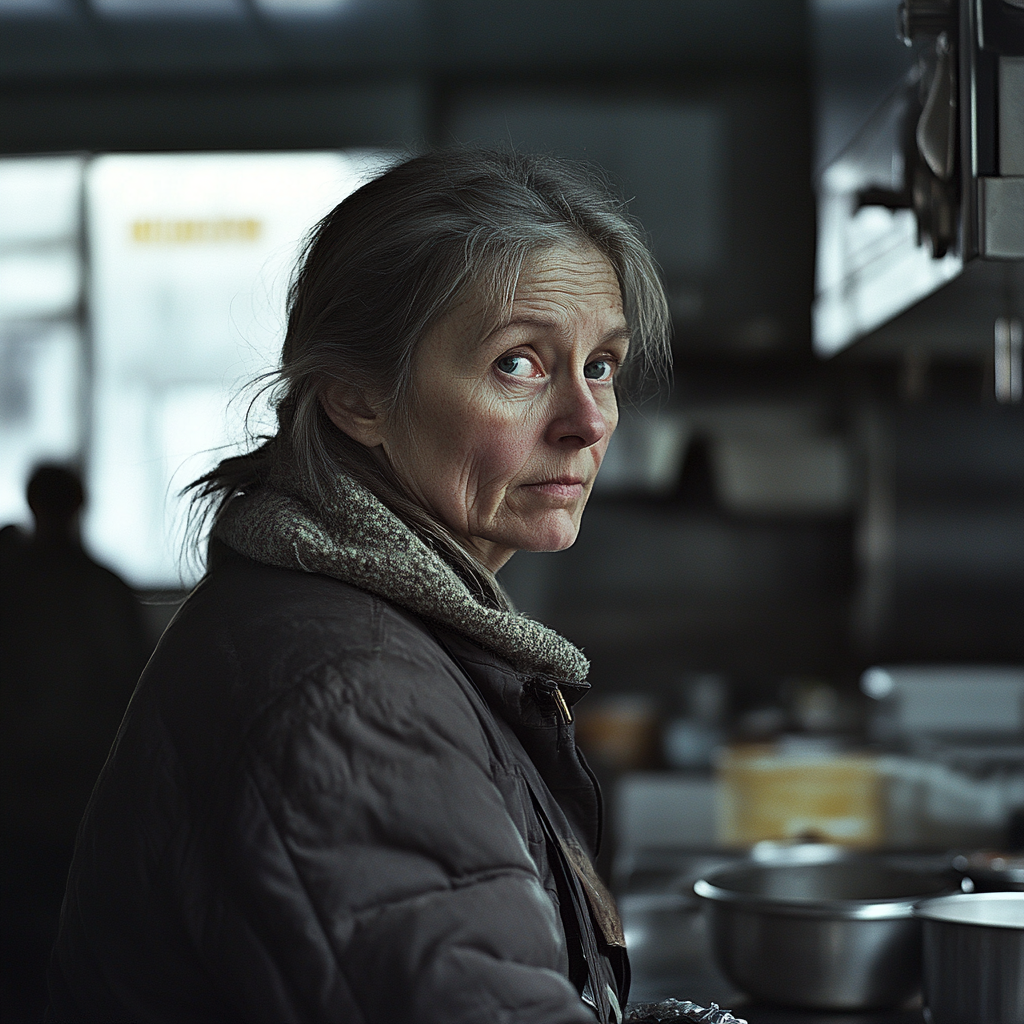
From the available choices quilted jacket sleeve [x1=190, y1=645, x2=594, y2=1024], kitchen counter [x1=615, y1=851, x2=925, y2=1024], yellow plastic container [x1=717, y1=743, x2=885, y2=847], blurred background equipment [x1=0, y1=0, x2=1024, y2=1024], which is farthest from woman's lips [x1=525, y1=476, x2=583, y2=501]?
blurred background equipment [x1=0, y1=0, x2=1024, y2=1024]

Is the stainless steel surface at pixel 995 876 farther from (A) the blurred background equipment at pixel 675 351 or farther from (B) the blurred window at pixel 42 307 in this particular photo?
(B) the blurred window at pixel 42 307

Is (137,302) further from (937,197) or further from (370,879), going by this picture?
(370,879)

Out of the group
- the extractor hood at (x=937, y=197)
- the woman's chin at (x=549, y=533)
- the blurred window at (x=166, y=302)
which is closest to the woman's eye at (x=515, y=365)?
the woman's chin at (x=549, y=533)

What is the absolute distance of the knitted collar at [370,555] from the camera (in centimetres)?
80

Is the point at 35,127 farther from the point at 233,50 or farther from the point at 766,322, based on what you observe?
the point at 766,322

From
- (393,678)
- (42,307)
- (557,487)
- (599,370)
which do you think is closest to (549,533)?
(557,487)

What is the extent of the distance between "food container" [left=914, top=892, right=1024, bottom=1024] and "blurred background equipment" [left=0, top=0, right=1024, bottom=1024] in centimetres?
178

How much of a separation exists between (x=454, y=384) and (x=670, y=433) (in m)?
2.67

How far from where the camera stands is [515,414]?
2.99 feet

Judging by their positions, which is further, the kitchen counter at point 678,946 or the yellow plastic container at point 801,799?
the yellow plastic container at point 801,799

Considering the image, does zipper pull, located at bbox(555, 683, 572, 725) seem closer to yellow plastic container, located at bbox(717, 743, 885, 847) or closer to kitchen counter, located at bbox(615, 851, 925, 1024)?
kitchen counter, located at bbox(615, 851, 925, 1024)

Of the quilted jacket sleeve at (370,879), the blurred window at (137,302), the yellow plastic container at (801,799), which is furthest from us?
the blurred window at (137,302)

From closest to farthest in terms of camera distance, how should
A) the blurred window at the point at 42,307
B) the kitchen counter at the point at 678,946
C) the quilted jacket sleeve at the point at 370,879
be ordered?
the quilted jacket sleeve at the point at 370,879, the kitchen counter at the point at 678,946, the blurred window at the point at 42,307

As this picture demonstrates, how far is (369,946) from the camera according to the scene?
64cm
